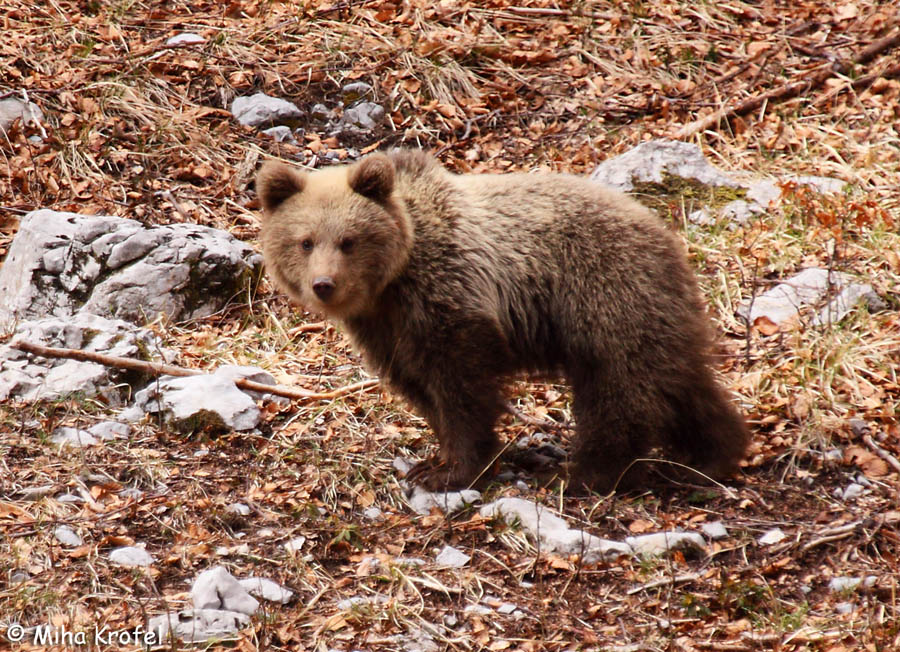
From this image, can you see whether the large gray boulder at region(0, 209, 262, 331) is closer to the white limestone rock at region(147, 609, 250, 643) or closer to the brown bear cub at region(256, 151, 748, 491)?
the brown bear cub at region(256, 151, 748, 491)

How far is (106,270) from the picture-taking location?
7.36m

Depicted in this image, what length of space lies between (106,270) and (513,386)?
3.06m

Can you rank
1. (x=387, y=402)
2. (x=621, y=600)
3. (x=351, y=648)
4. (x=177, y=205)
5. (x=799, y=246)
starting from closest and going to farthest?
(x=351, y=648) < (x=621, y=600) < (x=387, y=402) < (x=799, y=246) < (x=177, y=205)

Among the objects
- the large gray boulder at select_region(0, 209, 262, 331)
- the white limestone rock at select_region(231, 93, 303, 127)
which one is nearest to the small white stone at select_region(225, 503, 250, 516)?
the large gray boulder at select_region(0, 209, 262, 331)

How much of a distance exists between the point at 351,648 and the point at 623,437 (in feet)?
6.59

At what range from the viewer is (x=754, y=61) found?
32.1 ft

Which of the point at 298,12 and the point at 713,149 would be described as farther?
the point at 298,12

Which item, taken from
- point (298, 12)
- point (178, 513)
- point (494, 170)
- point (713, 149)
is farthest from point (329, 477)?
point (298, 12)

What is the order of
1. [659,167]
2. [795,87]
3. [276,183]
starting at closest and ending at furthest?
[276,183], [659,167], [795,87]

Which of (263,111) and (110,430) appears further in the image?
(263,111)

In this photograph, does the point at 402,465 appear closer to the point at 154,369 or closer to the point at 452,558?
the point at 452,558

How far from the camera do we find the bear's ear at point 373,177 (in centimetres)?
Result: 536

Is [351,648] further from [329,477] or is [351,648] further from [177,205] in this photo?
[177,205]

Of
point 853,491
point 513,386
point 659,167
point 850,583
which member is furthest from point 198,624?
point 659,167
